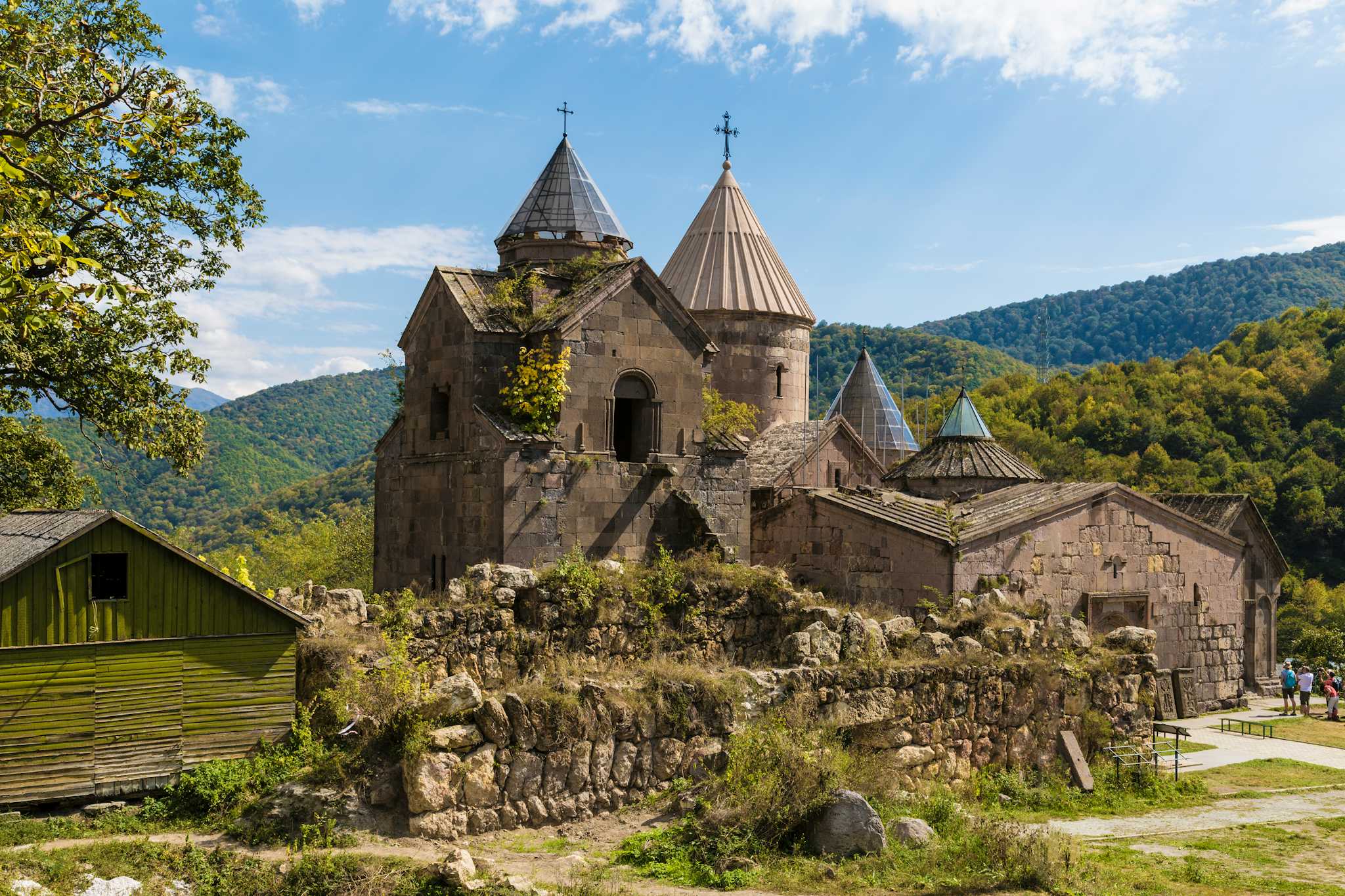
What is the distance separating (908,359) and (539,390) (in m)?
72.4

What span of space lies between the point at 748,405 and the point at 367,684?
1212 cm

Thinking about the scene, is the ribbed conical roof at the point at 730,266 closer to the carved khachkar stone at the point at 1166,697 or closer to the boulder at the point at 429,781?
the carved khachkar stone at the point at 1166,697

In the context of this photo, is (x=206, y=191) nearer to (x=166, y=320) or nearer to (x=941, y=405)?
(x=166, y=320)

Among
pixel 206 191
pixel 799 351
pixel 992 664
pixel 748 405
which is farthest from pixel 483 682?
pixel 799 351

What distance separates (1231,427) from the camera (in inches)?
1984

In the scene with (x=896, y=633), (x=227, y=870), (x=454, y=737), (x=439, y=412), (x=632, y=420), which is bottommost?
(x=227, y=870)

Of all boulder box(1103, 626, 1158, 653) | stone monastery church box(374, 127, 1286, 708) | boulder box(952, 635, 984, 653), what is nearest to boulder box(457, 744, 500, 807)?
boulder box(952, 635, 984, 653)

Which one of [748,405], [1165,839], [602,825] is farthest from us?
[748,405]

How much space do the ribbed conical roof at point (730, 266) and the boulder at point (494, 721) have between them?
46.0 ft

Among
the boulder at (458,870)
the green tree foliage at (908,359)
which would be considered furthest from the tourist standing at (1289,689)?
the green tree foliage at (908,359)

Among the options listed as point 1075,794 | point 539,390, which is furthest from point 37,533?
point 1075,794

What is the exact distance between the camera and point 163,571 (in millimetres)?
9164

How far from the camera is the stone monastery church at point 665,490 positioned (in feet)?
51.0

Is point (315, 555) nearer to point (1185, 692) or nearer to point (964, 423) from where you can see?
point (964, 423)
